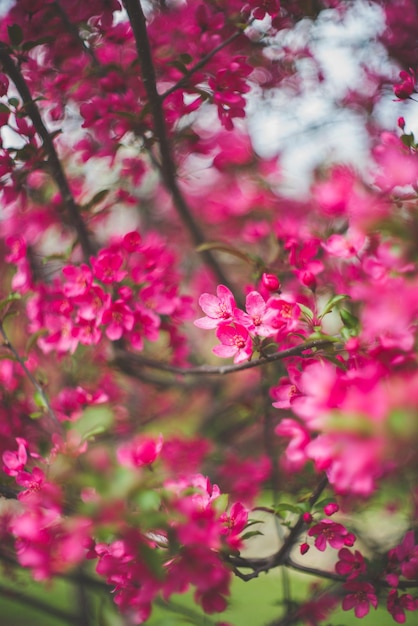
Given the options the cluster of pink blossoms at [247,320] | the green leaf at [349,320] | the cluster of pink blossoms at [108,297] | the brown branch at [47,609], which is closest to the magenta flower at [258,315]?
the cluster of pink blossoms at [247,320]

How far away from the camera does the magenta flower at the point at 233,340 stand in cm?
109

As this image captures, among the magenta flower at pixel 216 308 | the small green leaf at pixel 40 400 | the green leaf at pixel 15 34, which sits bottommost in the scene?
the small green leaf at pixel 40 400

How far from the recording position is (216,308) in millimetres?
1132

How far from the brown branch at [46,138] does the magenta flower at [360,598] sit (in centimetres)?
123

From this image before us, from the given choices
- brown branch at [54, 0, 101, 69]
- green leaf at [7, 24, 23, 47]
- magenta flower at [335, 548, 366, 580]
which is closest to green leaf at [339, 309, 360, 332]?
magenta flower at [335, 548, 366, 580]

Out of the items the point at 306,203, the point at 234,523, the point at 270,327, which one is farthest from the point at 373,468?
the point at 306,203

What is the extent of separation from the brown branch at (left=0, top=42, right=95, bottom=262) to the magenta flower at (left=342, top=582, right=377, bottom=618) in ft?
4.03

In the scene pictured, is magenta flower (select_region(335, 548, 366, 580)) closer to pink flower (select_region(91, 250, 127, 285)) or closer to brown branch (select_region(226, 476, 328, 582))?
brown branch (select_region(226, 476, 328, 582))

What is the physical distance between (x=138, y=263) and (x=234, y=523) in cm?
83

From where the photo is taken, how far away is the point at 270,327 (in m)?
1.04

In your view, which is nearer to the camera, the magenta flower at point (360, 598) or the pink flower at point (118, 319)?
the magenta flower at point (360, 598)

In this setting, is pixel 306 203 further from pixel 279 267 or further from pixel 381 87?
pixel 279 267

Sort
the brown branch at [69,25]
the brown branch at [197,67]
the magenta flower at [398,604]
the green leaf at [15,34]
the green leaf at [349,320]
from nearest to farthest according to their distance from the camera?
the green leaf at [349,320] < the magenta flower at [398,604] < the green leaf at [15,34] < the brown branch at [197,67] < the brown branch at [69,25]

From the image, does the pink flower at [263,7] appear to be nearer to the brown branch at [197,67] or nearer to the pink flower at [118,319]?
the brown branch at [197,67]
